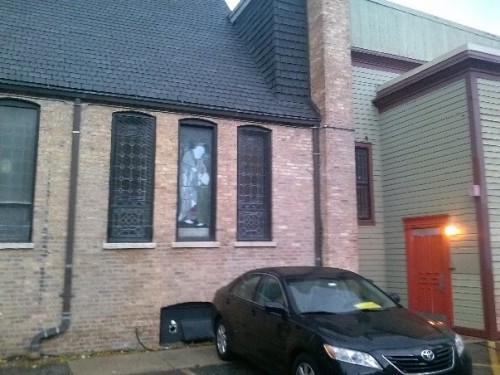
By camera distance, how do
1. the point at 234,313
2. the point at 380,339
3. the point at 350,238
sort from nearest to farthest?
the point at 380,339
the point at 234,313
the point at 350,238

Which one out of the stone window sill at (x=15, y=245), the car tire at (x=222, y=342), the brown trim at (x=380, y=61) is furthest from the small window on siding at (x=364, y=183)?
the stone window sill at (x=15, y=245)

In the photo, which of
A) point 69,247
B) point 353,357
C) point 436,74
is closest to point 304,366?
point 353,357

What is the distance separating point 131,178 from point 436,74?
7.10 meters

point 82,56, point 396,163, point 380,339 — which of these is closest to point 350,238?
point 396,163

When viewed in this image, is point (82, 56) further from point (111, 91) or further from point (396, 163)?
point (396, 163)

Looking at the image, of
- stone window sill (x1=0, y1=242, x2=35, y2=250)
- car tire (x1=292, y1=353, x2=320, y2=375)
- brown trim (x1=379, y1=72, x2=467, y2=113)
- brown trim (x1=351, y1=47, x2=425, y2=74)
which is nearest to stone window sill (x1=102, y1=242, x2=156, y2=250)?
stone window sill (x1=0, y1=242, x2=35, y2=250)

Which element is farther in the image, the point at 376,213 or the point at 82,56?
the point at 376,213

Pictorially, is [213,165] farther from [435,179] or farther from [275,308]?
[435,179]

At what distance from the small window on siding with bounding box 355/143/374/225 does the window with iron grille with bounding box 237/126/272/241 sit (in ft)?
10.1

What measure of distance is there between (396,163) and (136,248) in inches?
271

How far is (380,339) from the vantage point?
5238 mm

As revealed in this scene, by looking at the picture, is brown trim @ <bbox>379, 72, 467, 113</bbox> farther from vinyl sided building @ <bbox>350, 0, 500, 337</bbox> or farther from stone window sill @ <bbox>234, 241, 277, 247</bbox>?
stone window sill @ <bbox>234, 241, 277, 247</bbox>

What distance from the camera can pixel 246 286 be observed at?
7.44m

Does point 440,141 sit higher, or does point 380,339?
point 440,141
